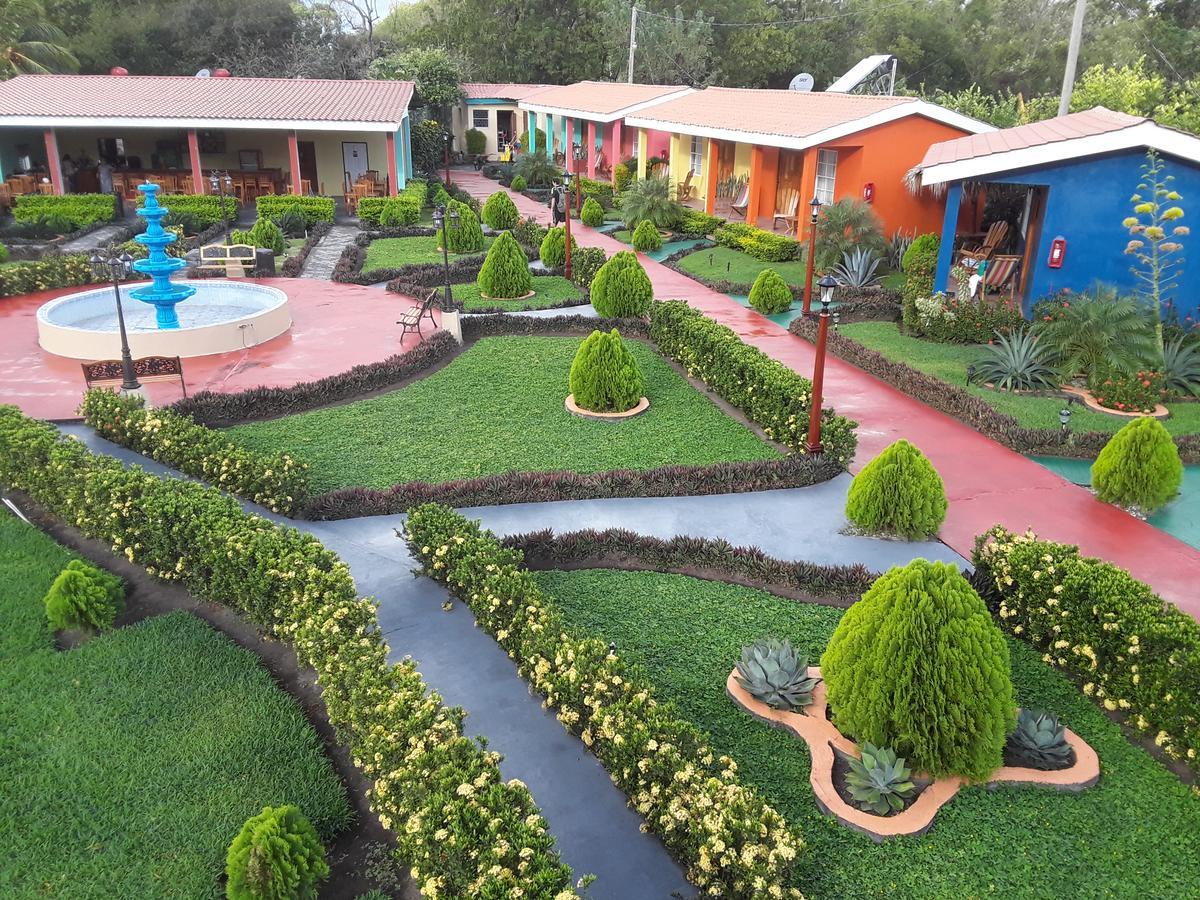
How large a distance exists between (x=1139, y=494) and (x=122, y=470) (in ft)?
33.0

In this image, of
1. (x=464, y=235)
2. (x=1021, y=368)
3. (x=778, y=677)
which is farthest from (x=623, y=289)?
(x=778, y=677)

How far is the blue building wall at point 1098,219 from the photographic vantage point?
13414 mm

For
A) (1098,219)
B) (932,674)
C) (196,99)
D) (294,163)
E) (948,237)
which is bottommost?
(932,674)

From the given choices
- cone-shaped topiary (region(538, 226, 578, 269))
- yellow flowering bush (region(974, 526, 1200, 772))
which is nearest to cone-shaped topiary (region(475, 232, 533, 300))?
cone-shaped topiary (region(538, 226, 578, 269))

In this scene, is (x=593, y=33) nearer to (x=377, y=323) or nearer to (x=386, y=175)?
(x=386, y=175)

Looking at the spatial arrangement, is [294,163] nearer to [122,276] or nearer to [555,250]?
[555,250]

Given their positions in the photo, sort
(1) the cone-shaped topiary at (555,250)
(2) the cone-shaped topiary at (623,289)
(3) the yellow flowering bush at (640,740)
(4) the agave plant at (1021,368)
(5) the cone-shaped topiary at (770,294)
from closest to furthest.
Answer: (3) the yellow flowering bush at (640,740) → (4) the agave plant at (1021,368) → (2) the cone-shaped topiary at (623,289) → (5) the cone-shaped topiary at (770,294) → (1) the cone-shaped topiary at (555,250)

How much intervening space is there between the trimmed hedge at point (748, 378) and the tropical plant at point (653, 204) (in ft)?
39.3

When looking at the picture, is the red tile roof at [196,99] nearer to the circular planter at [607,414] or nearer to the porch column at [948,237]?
the porch column at [948,237]

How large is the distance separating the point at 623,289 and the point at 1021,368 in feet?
22.9

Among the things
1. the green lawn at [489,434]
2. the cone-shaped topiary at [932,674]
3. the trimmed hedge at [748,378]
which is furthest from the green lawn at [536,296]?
the cone-shaped topiary at [932,674]

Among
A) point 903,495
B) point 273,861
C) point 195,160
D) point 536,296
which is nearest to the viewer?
point 273,861

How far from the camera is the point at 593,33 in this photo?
53.7 metres

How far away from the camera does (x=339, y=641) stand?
6.05 m
